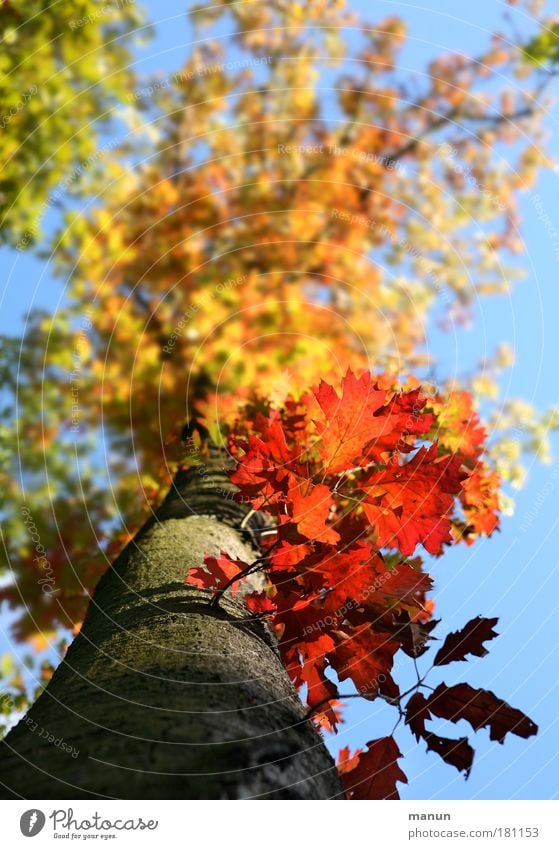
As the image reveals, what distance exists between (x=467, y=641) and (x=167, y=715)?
95 cm

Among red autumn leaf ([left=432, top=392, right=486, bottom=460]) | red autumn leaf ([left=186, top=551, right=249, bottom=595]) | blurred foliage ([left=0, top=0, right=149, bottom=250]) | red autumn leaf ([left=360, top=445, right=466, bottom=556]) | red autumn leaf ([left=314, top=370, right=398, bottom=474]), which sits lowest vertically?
red autumn leaf ([left=186, top=551, right=249, bottom=595])

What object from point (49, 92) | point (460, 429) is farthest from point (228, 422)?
point (49, 92)

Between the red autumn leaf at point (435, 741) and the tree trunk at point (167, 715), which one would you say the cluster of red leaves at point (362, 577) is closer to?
the red autumn leaf at point (435, 741)

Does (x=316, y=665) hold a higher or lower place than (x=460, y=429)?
lower

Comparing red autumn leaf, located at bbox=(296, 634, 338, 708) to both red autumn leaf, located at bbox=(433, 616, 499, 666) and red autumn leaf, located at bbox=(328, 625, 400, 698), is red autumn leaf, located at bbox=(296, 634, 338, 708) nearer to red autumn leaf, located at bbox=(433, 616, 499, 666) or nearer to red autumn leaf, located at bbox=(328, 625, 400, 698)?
red autumn leaf, located at bbox=(328, 625, 400, 698)

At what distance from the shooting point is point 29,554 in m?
4.42

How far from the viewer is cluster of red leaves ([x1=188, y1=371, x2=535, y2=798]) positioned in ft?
5.57

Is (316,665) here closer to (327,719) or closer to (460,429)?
(327,719)

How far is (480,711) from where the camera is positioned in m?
1.64

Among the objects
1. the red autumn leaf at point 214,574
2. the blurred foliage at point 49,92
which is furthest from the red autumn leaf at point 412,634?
the blurred foliage at point 49,92

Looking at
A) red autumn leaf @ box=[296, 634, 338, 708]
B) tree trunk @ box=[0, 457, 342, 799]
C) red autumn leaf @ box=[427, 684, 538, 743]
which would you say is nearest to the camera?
tree trunk @ box=[0, 457, 342, 799]

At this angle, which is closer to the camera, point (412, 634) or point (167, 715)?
point (167, 715)

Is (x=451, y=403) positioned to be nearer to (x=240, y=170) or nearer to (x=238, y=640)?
(x=238, y=640)

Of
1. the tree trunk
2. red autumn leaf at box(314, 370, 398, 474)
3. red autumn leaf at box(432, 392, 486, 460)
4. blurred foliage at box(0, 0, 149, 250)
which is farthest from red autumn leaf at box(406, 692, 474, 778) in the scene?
blurred foliage at box(0, 0, 149, 250)
